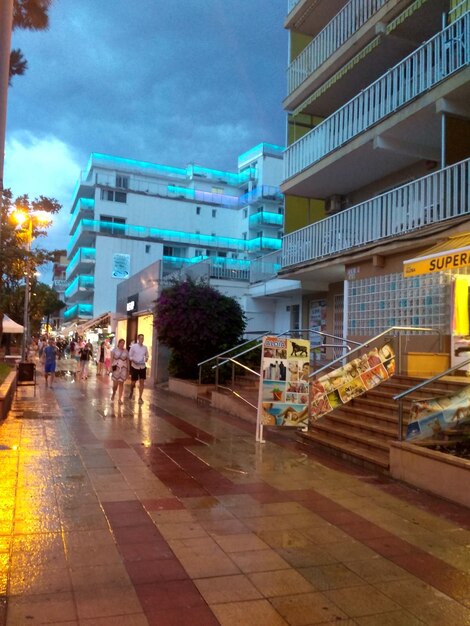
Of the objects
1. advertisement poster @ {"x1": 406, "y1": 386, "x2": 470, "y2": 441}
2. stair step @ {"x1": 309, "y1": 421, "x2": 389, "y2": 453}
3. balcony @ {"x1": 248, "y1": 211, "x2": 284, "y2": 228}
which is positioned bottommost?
stair step @ {"x1": 309, "y1": 421, "x2": 389, "y2": 453}

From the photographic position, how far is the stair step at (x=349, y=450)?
7.52m

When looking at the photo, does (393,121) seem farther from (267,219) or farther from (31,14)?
(267,219)

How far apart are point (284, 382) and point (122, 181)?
55.6 metres

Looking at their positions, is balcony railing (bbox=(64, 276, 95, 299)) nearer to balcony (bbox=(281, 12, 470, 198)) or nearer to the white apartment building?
the white apartment building

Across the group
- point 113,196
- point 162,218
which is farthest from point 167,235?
point 113,196

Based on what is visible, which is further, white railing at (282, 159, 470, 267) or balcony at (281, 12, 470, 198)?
balcony at (281, 12, 470, 198)

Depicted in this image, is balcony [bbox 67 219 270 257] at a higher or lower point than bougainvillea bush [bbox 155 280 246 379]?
higher

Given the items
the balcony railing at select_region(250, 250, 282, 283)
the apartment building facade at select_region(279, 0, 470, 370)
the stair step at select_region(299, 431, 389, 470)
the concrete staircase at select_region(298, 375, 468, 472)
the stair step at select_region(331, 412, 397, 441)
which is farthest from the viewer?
the balcony railing at select_region(250, 250, 282, 283)

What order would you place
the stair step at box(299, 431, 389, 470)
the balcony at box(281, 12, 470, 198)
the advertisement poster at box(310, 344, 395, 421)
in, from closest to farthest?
the stair step at box(299, 431, 389, 470)
the advertisement poster at box(310, 344, 395, 421)
the balcony at box(281, 12, 470, 198)

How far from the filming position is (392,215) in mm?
13094

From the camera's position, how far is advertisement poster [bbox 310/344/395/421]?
368 inches

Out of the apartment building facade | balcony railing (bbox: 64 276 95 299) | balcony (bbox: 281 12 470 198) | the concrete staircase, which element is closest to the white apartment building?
balcony railing (bbox: 64 276 95 299)

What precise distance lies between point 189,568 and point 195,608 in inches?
25.0

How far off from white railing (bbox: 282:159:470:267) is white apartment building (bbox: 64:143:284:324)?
3901cm
